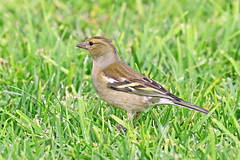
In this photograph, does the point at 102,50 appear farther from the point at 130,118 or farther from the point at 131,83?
the point at 130,118

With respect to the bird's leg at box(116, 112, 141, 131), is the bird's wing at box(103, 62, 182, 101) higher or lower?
higher

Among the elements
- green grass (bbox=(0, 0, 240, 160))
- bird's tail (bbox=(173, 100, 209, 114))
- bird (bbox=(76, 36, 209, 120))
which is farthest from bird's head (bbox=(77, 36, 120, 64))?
bird's tail (bbox=(173, 100, 209, 114))

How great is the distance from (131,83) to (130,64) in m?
1.43

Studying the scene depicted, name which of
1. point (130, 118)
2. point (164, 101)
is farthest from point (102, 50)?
point (164, 101)

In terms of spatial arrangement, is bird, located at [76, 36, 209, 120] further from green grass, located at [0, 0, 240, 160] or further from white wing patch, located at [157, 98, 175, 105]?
green grass, located at [0, 0, 240, 160]

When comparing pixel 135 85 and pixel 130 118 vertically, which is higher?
pixel 135 85

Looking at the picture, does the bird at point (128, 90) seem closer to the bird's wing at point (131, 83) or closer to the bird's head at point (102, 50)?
the bird's wing at point (131, 83)

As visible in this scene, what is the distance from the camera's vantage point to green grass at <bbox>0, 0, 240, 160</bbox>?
429 centimetres

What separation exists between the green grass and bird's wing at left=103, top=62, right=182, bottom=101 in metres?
0.28

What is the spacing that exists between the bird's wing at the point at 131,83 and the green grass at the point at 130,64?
28cm

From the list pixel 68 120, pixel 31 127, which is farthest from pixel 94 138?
pixel 31 127

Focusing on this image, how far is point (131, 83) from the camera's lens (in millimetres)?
5047

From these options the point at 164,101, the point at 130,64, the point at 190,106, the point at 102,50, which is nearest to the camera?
the point at 190,106

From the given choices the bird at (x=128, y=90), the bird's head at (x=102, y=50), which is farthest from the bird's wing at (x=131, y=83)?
the bird's head at (x=102, y=50)
